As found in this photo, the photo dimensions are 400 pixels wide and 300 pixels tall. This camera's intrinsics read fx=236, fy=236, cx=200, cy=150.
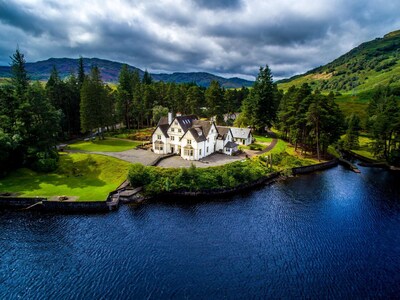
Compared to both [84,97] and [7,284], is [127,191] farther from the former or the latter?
[84,97]

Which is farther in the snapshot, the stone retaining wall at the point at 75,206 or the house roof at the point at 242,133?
the house roof at the point at 242,133

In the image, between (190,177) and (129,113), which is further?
(129,113)

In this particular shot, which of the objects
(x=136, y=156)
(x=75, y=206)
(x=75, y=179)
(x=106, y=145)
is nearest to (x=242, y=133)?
(x=136, y=156)

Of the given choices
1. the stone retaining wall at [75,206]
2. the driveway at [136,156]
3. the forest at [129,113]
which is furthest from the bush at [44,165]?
the stone retaining wall at [75,206]

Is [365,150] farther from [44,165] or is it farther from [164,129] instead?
[44,165]

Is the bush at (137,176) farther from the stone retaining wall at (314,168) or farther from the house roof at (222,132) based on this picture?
the stone retaining wall at (314,168)

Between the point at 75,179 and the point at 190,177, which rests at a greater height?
the point at 190,177
